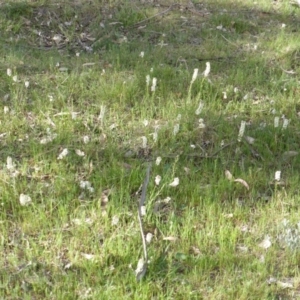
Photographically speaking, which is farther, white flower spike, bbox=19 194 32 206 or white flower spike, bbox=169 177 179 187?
white flower spike, bbox=169 177 179 187

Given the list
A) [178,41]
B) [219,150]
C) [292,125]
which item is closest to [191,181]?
[219,150]

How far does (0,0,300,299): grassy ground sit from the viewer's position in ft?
10.3

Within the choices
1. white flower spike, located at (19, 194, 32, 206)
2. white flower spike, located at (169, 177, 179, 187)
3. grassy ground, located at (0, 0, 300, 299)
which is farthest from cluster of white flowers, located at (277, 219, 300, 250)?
white flower spike, located at (19, 194, 32, 206)

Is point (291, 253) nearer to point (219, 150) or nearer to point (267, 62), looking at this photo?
point (219, 150)

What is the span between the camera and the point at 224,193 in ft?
12.7

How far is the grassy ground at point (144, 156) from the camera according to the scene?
3.13m

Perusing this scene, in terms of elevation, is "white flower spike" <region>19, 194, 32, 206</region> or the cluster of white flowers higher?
"white flower spike" <region>19, 194, 32, 206</region>

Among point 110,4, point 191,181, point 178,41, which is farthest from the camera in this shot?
point 110,4

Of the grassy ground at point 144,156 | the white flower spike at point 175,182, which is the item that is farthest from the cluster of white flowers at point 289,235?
the white flower spike at point 175,182

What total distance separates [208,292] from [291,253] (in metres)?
0.71

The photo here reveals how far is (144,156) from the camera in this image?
14.1 feet

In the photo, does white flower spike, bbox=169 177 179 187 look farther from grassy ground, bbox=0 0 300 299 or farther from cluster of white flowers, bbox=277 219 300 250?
cluster of white flowers, bbox=277 219 300 250

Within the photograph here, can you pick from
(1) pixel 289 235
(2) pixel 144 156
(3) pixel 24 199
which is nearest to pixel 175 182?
(2) pixel 144 156

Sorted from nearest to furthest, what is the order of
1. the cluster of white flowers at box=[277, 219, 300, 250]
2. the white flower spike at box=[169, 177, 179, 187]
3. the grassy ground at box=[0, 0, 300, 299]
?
the grassy ground at box=[0, 0, 300, 299], the cluster of white flowers at box=[277, 219, 300, 250], the white flower spike at box=[169, 177, 179, 187]
